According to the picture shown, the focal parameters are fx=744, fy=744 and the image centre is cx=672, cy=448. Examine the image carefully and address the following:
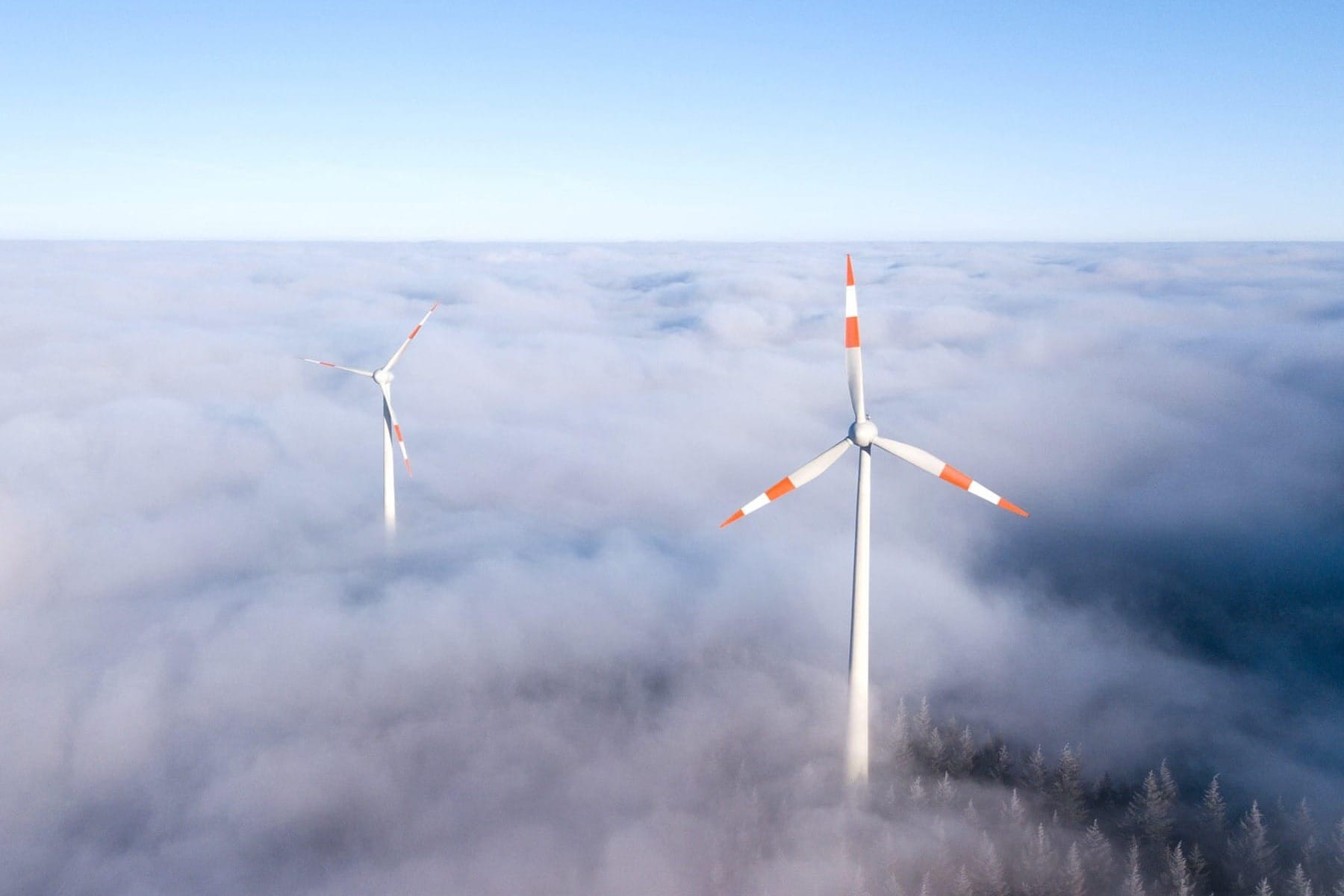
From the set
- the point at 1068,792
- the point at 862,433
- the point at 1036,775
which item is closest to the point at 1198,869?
the point at 1068,792

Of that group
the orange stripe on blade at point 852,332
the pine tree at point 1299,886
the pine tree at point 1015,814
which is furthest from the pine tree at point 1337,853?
the orange stripe on blade at point 852,332

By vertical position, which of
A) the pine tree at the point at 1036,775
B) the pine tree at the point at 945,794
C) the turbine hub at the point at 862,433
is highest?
the turbine hub at the point at 862,433

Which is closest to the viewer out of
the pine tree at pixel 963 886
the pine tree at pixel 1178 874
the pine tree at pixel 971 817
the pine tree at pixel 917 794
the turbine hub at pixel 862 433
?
the turbine hub at pixel 862 433

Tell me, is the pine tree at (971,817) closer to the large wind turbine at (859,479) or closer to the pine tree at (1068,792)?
the pine tree at (1068,792)

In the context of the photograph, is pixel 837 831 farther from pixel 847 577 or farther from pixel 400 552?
pixel 400 552

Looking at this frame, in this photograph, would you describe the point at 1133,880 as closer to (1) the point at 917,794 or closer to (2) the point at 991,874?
(2) the point at 991,874

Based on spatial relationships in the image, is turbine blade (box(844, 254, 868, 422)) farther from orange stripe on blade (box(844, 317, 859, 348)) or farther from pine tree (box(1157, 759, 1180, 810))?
pine tree (box(1157, 759, 1180, 810))

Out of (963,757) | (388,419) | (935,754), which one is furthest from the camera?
(388,419)
